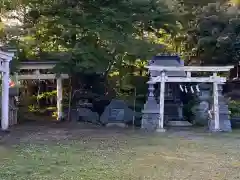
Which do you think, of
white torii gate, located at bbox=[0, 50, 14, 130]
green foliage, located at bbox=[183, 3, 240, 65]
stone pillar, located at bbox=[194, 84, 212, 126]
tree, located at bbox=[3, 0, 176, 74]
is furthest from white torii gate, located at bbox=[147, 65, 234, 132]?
white torii gate, located at bbox=[0, 50, 14, 130]

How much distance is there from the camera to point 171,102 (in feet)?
44.7

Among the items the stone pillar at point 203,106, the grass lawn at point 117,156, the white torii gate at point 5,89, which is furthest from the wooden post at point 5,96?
the stone pillar at point 203,106

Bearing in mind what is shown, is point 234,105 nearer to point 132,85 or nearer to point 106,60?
point 132,85

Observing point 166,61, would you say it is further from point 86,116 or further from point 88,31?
point 86,116

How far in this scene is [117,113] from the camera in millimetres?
12656

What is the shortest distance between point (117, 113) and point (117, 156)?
6024 mm

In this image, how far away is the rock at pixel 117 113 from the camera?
497 inches

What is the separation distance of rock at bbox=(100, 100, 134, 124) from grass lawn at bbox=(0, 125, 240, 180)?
248cm

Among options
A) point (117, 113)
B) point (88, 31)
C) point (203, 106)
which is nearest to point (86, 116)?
point (117, 113)

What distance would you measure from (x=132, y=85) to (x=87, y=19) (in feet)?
11.5

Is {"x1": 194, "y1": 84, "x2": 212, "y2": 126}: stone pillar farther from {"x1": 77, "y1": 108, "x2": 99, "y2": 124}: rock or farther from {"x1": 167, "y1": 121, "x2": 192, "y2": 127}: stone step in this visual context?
{"x1": 77, "y1": 108, "x2": 99, "y2": 124}: rock

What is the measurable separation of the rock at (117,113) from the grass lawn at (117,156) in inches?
97.7

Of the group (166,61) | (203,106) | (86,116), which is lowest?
(86,116)

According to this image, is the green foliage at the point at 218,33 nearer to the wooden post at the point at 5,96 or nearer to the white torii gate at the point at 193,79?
the white torii gate at the point at 193,79
